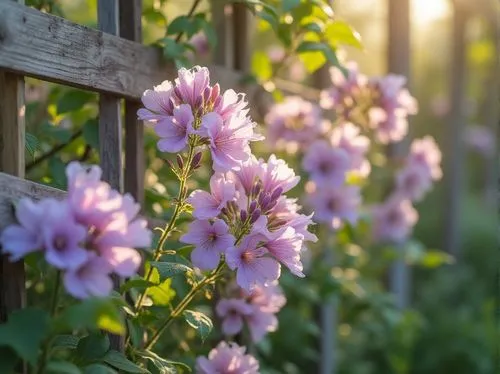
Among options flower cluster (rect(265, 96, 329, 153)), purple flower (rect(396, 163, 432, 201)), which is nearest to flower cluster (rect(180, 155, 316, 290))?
flower cluster (rect(265, 96, 329, 153))

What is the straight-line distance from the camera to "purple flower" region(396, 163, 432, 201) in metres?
2.89

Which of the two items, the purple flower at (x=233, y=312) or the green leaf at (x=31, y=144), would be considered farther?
the purple flower at (x=233, y=312)

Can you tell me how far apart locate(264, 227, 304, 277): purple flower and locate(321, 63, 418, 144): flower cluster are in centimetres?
109

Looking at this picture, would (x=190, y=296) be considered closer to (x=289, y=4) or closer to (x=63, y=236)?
(x=63, y=236)

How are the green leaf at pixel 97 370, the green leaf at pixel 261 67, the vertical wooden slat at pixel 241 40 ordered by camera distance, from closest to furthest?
the green leaf at pixel 97 370, the vertical wooden slat at pixel 241 40, the green leaf at pixel 261 67

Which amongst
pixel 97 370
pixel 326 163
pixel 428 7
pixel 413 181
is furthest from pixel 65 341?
pixel 428 7

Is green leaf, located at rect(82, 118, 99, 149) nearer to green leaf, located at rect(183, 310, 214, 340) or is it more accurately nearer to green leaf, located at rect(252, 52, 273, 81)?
green leaf, located at rect(183, 310, 214, 340)

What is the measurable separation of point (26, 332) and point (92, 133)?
719 millimetres

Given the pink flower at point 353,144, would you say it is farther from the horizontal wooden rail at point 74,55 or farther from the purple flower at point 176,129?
the purple flower at point 176,129

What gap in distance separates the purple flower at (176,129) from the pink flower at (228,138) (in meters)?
0.04

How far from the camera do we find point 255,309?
186 cm

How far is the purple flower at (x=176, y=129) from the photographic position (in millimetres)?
1329

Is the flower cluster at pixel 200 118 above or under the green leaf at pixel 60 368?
above

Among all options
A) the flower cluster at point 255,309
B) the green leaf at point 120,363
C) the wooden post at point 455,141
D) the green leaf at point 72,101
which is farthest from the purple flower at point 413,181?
the wooden post at point 455,141
